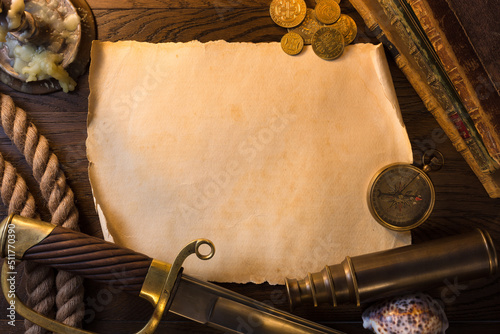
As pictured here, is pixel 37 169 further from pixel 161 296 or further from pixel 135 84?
pixel 161 296

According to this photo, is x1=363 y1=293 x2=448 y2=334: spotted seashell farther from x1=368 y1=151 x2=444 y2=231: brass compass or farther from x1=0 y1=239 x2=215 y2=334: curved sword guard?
x1=0 y1=239 x2=215 y2=334: curved sword guard

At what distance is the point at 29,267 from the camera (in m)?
0.95

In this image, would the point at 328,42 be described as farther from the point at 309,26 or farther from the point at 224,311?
the point at 224,311

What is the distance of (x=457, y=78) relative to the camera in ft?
3.08

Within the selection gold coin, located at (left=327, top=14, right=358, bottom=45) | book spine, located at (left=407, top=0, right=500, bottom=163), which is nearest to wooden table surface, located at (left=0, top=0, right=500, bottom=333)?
gold coin, located at (left=327, top=14, right=358, bottom=45)

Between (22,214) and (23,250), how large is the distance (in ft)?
0.46

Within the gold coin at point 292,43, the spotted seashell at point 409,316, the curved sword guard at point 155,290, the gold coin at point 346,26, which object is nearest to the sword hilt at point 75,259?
the curved sword guard at point 155,290

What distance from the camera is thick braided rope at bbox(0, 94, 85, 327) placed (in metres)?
0.97

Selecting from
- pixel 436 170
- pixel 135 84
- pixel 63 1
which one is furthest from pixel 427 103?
pixel 63 1

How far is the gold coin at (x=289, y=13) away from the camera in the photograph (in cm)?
107

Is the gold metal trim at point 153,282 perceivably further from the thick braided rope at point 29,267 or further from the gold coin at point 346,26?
the gold coin at point 346,26

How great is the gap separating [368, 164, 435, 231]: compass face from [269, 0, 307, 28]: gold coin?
493 mm

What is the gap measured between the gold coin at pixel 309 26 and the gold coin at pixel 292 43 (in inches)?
0.6

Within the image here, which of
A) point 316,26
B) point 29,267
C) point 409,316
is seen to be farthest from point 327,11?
point 29,267
